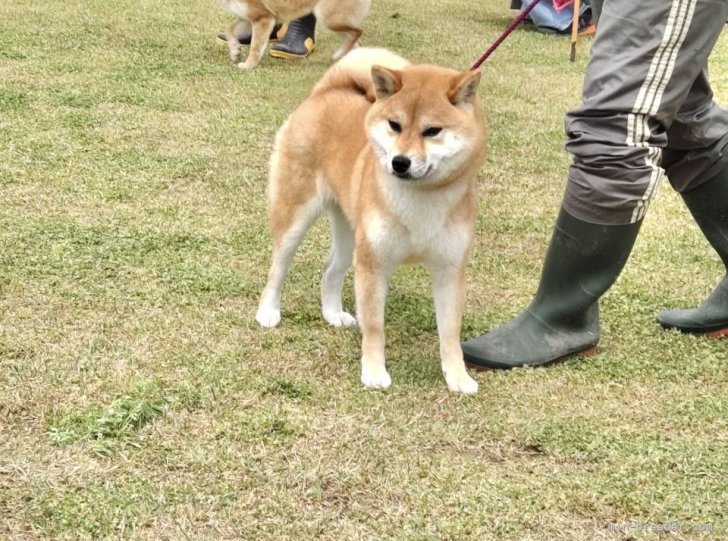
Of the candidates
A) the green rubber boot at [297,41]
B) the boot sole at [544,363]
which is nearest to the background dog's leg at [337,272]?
the boot sole at [544,363]

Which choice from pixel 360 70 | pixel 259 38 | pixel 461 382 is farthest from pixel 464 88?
pixel 259 38

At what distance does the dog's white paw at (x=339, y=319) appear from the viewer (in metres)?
2.88

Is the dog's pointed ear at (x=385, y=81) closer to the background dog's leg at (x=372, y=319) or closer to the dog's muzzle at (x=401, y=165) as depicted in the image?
the dog's muzzle at (x=401, y=165)

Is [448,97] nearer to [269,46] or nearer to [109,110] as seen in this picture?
[109,110]

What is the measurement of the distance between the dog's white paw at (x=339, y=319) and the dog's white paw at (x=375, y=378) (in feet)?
1.34

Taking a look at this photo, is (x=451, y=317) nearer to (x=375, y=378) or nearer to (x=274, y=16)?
(x=375, y=378)

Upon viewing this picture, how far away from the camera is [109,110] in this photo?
16.2 ft

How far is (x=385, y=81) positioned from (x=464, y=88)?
8.8 inches

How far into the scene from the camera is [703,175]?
269 cm

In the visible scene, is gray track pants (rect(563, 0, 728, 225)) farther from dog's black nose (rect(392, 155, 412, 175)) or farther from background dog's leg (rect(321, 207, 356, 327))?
background dog's leg (rect(321, 207, 356, 327))

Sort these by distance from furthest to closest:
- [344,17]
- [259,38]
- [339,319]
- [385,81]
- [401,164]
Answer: [344,17] → [259,38] → [339,319] → [385,81] → [401,164]

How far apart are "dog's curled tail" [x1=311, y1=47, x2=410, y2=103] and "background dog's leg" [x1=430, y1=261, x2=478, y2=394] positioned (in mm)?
643

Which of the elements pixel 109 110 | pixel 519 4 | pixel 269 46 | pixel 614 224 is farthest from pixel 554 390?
pixel 519 4

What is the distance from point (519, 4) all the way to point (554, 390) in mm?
7517
